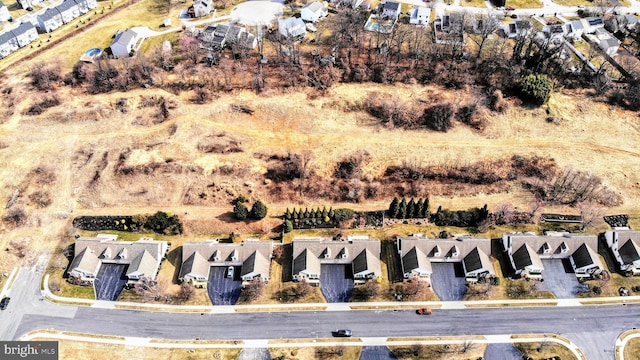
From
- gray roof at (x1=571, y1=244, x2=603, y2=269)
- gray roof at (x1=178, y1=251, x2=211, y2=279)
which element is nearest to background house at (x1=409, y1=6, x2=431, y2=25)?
gray roof at (x1=571, y1=244, x2=603, y2=269)

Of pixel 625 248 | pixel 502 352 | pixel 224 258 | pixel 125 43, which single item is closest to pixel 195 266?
pixel 224 258

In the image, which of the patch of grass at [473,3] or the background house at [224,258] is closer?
the background house at [224,258]

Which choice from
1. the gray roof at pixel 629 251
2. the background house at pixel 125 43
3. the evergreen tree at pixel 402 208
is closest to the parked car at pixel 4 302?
the evergreen tree at pixel 402 208

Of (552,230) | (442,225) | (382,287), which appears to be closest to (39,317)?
(382,287)

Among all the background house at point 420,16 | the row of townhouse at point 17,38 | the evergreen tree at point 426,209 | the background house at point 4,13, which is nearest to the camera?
the evergreen tree at point 426,209

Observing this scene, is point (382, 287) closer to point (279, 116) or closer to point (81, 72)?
point (279, 116)

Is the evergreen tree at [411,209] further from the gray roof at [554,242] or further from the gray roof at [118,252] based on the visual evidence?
the gray roof at [118,252]
